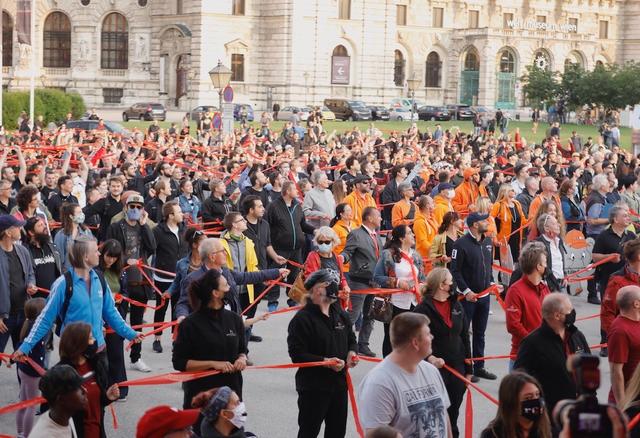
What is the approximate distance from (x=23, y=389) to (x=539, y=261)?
13.4ft

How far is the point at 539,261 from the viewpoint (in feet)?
31.2

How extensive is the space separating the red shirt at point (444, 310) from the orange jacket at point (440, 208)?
6.09 meters

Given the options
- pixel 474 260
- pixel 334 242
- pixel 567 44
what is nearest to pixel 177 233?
pixel 334 242

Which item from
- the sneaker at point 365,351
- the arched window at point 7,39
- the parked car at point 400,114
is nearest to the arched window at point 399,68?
the parked car at point 400,114

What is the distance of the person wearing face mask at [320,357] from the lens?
26.4 ft

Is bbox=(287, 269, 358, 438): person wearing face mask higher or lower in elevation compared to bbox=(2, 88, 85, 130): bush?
lower

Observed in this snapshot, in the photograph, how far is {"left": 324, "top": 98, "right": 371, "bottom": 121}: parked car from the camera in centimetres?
6431

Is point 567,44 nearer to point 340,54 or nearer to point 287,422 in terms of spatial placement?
point 340,54

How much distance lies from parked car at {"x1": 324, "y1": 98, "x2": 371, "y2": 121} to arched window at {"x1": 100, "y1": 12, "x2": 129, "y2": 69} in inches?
511

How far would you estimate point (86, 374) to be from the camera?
287 inches

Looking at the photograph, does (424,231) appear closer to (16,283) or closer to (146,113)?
(16,283)

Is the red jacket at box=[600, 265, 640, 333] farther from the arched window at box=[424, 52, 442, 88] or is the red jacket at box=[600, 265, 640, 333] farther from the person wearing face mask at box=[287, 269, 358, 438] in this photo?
the arched window at box=[424, 52, 442, 88]

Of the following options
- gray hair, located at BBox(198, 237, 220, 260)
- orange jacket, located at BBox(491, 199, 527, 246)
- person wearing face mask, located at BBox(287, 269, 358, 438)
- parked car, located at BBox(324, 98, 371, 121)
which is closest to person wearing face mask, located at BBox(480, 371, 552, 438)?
person wearing face mask, located at BBox(287, 269, 358, 438)

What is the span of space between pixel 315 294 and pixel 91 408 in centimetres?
171
